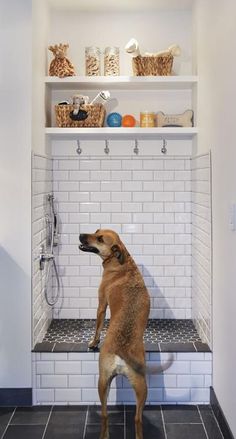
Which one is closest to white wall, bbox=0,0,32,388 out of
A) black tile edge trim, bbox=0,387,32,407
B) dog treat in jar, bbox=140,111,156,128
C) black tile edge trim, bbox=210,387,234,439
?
black tile edge trim, bbox=0,387,32,407

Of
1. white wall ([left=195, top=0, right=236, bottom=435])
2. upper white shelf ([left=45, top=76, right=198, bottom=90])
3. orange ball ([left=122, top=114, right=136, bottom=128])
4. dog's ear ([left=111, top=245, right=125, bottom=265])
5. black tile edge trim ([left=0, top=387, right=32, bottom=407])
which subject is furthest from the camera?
orange ball ([left=122, top=114, right=136, bottom=128])

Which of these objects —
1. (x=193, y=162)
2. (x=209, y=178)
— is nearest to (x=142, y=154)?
(x=193, y=162)

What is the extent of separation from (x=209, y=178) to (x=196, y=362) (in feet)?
3.44

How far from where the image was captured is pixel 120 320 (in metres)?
2.41

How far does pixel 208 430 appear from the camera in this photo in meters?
2.53

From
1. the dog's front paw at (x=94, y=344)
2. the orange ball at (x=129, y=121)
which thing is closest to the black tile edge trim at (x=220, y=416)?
the dog's front paw at (x=94, y=344)

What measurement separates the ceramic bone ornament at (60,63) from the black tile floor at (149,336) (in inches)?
64.2

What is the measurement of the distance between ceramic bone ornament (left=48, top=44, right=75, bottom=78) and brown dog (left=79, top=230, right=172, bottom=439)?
1.11m

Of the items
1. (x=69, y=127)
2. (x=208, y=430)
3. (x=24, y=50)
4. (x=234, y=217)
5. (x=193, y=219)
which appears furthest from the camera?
(x=193, y=219)

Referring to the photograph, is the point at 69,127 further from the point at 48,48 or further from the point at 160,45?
the point at 160,45

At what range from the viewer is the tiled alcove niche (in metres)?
3.44

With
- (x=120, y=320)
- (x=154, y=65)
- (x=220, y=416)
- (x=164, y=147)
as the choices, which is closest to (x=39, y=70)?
(x=154, y=65)

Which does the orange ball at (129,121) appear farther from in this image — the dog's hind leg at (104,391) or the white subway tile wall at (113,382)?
the dog's hind leg at (104,391)

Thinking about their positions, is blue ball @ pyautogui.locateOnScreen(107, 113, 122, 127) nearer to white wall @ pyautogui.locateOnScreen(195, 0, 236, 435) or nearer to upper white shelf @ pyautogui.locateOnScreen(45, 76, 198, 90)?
upper white shelf @ pyautogui.locateOnScreen(45, 76, 198, 90)
